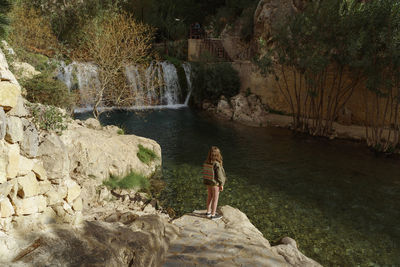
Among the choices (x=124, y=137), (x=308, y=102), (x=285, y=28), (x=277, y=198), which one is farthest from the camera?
(x=308, y=102)

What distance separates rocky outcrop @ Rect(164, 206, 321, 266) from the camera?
20.2 feet

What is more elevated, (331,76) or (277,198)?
(331,76)

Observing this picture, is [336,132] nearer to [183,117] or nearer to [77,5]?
[183,117]

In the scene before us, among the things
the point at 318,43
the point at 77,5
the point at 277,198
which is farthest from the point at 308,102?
the point at 77,5

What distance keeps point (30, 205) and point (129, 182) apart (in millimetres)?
7470

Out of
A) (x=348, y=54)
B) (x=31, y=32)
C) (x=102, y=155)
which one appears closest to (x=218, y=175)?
(x=102, y=155)

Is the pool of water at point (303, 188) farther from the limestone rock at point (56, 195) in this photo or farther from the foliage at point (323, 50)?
the limestone rock at point (56, 195)

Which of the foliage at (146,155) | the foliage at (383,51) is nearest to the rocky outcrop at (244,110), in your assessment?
the foliage at (383,51)

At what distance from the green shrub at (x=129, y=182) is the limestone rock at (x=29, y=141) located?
21.7ft

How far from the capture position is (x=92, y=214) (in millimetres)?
8070

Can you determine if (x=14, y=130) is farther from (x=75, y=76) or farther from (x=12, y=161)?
(x=75, y=76)

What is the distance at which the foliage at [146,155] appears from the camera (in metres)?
13.4

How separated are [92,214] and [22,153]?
13.8 feet

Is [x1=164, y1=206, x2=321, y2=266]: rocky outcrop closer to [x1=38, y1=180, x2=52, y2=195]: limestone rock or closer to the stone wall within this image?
the stone wall
